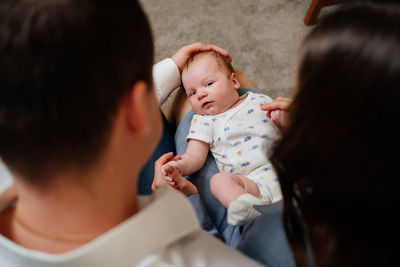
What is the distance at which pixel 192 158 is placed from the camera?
1.01 m

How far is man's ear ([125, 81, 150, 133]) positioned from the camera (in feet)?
1.34

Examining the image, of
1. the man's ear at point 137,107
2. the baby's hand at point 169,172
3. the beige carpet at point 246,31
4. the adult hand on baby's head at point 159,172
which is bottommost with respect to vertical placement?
the beige carpet at point 246,31

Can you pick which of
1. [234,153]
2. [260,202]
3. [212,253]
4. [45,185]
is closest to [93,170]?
[45,185]

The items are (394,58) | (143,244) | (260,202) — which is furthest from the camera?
(260,202)

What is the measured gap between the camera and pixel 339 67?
1.28ft

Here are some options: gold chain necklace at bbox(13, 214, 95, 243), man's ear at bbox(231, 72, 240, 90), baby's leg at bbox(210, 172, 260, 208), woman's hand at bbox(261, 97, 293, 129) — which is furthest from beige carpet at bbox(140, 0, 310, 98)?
gold chain necklace at bbox(13, 214, 95, 243)

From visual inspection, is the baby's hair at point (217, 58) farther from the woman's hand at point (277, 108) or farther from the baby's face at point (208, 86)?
the woman's hand at point (277, 108)

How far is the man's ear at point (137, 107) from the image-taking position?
0.41 meters

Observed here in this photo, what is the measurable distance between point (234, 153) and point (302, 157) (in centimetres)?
59

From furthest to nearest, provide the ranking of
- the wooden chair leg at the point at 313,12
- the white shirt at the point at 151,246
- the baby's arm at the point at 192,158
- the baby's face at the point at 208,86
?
the wooden chair leg at the point at 313,12 → the baby's face at the point at 208,86 → the baby's arm at the point at 192,158 → the white shirt at the point at 151,246

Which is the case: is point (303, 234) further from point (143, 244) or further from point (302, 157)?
point (143, 244)

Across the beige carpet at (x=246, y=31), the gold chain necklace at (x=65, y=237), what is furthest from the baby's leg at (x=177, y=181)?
the beige carpet at (x=246, y=31)

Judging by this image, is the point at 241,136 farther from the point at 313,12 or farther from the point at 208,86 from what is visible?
the point at 313,12

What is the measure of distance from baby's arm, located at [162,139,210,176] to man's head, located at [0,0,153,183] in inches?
22.4
